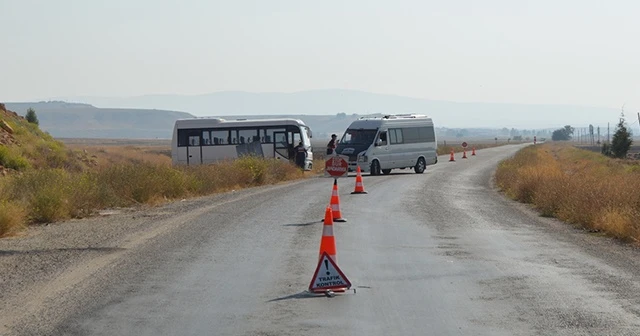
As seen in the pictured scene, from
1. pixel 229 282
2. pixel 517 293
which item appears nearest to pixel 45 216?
pixel 229 282

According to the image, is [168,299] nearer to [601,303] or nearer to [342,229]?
[601,303]

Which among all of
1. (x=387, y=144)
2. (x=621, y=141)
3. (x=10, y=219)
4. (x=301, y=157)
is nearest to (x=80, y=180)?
(x=10, y=219)

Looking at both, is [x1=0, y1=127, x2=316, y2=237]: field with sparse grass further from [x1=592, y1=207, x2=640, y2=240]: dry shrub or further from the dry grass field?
[x1=592, y1=207, x2=640, y2=240]: dry shrub

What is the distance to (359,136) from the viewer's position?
42531 millimetres

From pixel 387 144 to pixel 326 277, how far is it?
105 ft

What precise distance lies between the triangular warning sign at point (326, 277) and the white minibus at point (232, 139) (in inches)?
1521

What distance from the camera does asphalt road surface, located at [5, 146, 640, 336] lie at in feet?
30.2

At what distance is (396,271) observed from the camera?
12.7 meters

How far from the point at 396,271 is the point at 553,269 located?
7.26ft

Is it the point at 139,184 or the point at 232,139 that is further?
the point at 232,139

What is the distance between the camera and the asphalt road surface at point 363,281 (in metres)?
9.20

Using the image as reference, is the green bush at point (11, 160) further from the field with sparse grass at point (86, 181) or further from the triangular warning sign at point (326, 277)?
the triangular warning sign at point (326, 277)

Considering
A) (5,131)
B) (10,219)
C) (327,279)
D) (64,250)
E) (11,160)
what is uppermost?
(5,131)

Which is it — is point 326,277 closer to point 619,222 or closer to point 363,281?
point 363,281
